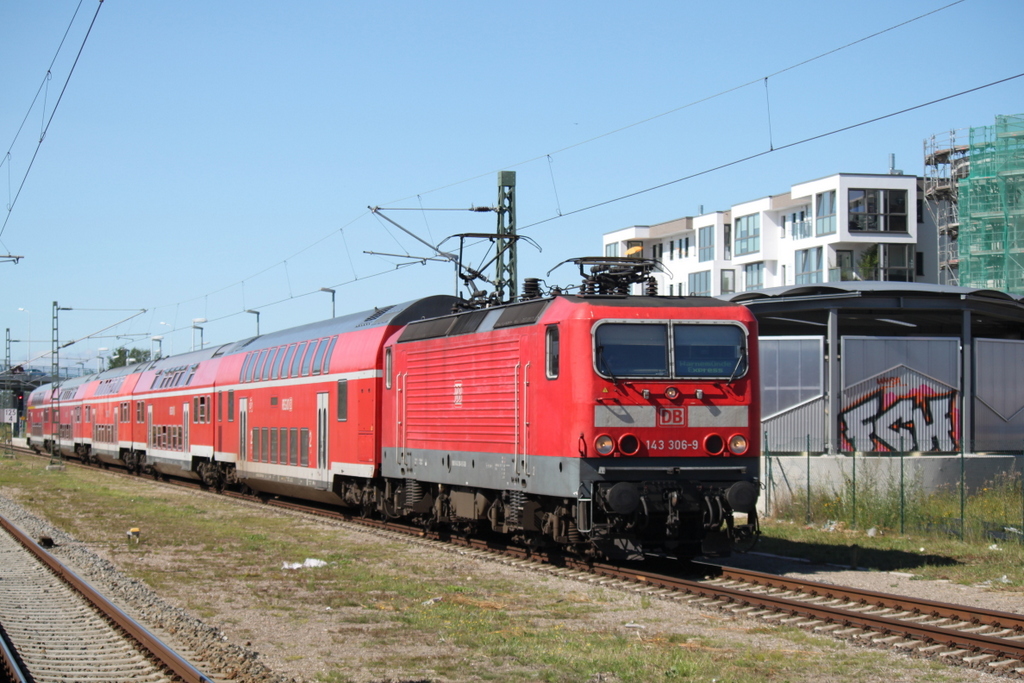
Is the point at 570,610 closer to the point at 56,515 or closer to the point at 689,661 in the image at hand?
the point at 689,661

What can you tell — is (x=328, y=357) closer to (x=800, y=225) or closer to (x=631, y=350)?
(x=631, y=350)

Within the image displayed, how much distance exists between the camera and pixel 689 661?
31.3ft

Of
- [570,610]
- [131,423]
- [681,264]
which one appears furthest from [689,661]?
[681,264]

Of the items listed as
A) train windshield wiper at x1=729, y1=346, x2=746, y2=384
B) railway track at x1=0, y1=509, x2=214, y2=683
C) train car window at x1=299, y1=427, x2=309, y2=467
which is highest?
train windshield wiper at x1=729, y1=346, x2=746, y2=384

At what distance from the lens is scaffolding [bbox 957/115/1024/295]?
5003 centimetres

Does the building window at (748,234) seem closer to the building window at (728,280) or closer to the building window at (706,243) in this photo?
the building window at (728,280)

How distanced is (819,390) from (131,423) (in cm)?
2886

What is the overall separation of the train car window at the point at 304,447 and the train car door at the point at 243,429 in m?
4.51

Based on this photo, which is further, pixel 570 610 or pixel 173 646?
pixel 570 610

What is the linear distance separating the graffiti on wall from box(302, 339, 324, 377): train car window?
Result: 41.0 feet

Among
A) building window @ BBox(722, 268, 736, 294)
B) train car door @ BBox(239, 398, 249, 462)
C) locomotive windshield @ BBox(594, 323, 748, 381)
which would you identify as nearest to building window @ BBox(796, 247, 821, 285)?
building window @ BBox(722, 268, 736, 294)

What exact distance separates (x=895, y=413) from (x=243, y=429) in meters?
17.0

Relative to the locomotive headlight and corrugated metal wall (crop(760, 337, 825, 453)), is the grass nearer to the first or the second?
the locomotive headlight

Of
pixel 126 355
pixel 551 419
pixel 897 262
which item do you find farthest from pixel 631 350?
pixel 126 355
